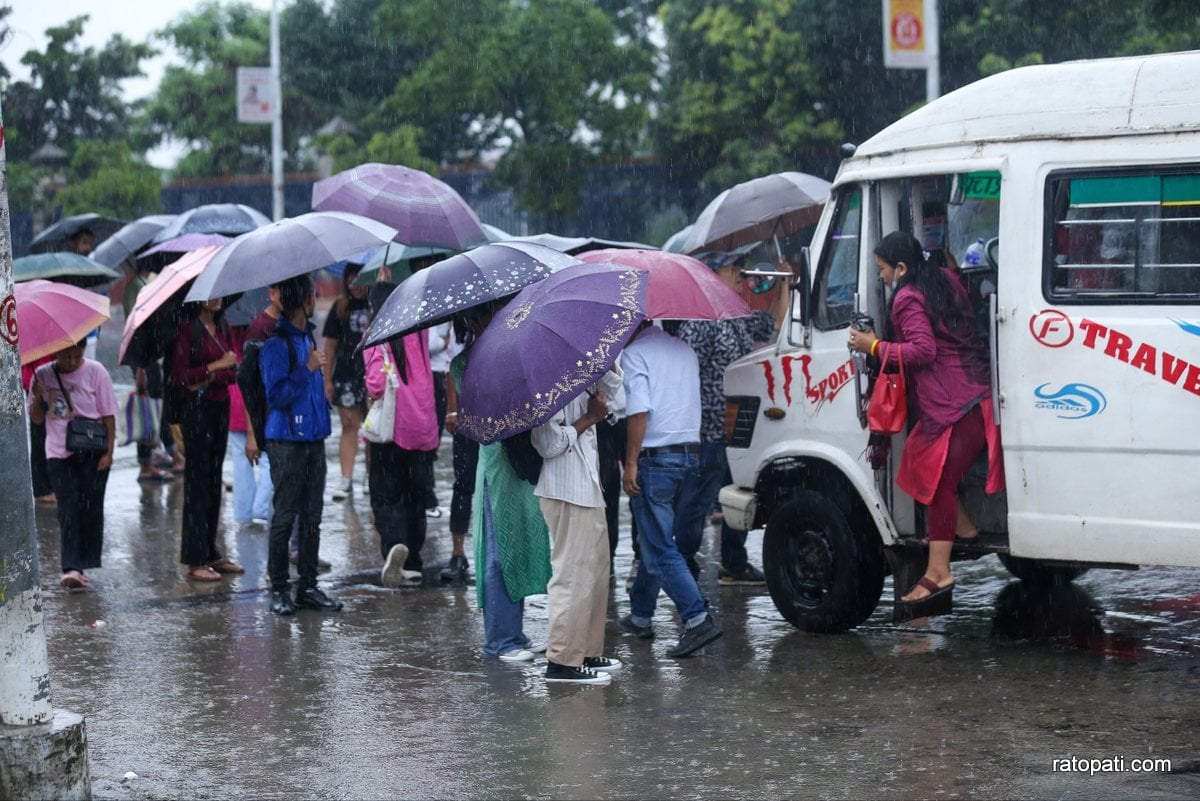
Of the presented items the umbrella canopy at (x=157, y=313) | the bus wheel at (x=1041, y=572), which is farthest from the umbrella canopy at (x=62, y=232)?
the bus wheel at (x=1041, y=572)

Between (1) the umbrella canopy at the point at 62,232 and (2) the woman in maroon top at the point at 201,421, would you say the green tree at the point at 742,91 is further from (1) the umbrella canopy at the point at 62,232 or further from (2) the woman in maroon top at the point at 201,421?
(2) the woman in maroon top at the point at 201,421

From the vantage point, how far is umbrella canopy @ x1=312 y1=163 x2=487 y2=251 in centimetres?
1005

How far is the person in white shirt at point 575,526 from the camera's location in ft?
22.5

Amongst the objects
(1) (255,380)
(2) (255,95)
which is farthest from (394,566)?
(2) (255,95)

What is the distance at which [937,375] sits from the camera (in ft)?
23.5

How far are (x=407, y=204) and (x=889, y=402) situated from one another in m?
4.16

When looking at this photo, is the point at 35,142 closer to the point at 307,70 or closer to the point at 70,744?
the point at 307,70

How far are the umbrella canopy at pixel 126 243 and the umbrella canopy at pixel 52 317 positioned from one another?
5.40 metres

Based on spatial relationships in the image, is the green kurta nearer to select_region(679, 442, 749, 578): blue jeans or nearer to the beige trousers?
the beige trousers

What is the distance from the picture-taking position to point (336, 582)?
959 centimetres

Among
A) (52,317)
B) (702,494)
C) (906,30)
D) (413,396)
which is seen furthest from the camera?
(906,30)

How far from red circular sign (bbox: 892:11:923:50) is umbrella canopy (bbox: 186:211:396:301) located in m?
9.78

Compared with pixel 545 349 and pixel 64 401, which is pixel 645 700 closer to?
pixel 545 349

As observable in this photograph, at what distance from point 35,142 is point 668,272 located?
34749 millimetres
